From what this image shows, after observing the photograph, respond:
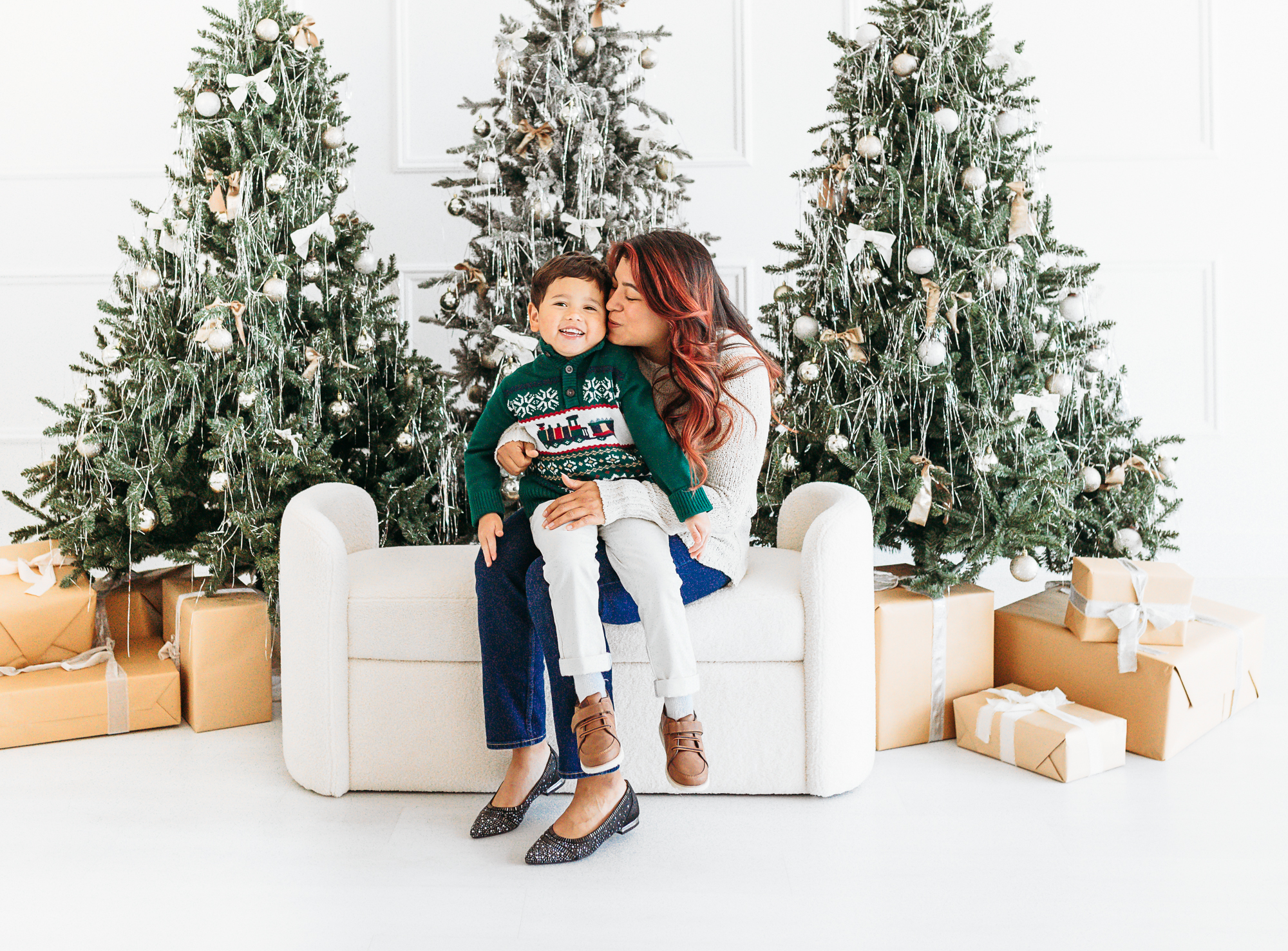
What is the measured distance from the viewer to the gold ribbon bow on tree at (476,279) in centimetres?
277

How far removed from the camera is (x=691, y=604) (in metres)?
1.96

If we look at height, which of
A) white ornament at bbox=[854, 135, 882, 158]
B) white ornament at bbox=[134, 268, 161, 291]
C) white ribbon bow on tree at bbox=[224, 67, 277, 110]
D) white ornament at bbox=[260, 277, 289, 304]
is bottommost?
white ornament at bbox=[260, 277, 289, 304]

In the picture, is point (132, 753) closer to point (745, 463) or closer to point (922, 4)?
point (745, 463)

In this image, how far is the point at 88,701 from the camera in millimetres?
2355

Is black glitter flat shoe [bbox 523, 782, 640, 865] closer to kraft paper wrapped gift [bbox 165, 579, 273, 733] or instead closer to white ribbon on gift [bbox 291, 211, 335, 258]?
kraft paper wrapped gift [bbox 165, 579, 273, 733]

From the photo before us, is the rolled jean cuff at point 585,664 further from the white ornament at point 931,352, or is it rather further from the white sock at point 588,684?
the white ornament at point 931,352

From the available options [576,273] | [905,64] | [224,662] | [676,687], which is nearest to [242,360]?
[224,662]

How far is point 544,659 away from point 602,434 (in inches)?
18.0

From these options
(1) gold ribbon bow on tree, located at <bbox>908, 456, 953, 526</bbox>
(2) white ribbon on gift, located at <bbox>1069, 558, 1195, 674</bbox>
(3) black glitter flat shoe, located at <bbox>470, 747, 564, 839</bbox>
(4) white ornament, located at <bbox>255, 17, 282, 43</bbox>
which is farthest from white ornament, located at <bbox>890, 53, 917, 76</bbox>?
(3) black glitter flat shoe, located at <bbox>470, 747, 564, 839</bbox>

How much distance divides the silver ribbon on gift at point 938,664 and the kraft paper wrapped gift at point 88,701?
174cm

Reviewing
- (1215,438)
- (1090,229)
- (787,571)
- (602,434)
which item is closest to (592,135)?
(602,434)

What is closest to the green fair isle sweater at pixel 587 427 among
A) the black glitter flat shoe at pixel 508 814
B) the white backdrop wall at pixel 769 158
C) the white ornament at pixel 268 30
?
the black glitter flat shoe at pixel 508 814

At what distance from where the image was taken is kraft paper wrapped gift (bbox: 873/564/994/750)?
2.30 m

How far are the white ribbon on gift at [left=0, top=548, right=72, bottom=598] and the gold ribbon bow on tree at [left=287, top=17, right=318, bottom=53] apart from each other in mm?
1422
